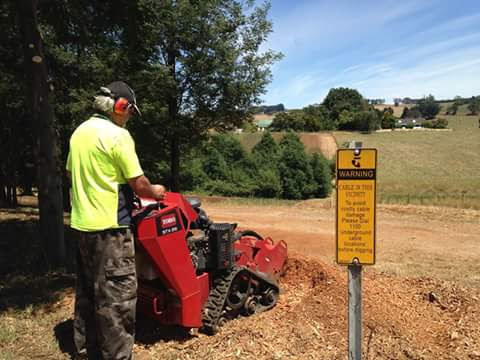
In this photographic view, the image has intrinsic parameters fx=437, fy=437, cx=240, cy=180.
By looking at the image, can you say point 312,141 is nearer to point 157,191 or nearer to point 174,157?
point 174,157

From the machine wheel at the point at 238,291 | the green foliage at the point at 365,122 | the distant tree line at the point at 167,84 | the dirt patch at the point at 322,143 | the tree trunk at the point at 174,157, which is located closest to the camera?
the machine wheel at the point at 238,291

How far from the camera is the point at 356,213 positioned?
282cm

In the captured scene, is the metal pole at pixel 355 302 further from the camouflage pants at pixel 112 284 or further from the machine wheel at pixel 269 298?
the machine wheel at pixel 269 298

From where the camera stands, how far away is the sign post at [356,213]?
2779mm

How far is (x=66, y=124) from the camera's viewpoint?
1402cm

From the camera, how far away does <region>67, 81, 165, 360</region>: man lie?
323 centimetres

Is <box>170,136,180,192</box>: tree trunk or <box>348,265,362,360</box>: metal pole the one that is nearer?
<box>348,265,362,360</box>: metal pole

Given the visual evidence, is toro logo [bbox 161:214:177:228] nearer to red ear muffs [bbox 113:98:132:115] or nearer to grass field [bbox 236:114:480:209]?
red ear muffs [bbox 113:98:132:115]

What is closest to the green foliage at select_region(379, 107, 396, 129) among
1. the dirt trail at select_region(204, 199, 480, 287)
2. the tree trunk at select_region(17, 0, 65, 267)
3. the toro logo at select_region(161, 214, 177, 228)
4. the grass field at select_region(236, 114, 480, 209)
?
the grass field at select_region(236, 114, 480, 209)

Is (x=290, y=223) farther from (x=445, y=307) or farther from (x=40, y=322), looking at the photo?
(x=40, y=322)

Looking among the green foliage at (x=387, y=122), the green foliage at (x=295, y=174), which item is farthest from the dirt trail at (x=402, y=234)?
the green foliage at (x=387, y=122)

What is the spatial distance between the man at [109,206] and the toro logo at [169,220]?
36 cm

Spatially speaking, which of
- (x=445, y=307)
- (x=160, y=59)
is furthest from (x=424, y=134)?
(x=445, y=307)

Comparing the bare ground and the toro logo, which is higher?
the toro logo
